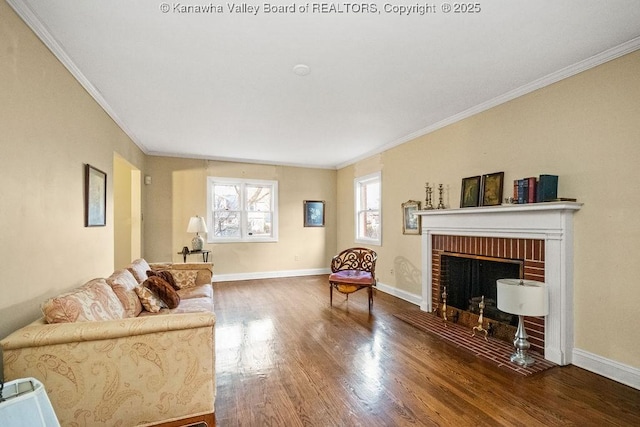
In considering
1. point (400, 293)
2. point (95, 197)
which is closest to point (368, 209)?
point (400, 293)

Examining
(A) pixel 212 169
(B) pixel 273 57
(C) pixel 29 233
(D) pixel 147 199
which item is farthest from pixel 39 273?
(A) pixel 212 169

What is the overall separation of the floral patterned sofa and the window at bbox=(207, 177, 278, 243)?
4252 millimetres

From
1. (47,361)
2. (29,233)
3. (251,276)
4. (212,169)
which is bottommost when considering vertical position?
(251,276)

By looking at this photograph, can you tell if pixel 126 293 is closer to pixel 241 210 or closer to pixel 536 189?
pixel 536 189

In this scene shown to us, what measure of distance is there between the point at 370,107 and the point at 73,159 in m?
2.92

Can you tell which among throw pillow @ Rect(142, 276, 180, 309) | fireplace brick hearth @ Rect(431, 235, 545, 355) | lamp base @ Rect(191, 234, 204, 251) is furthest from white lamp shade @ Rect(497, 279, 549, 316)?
lamp base @ Rect(191, 234, 204, 251)

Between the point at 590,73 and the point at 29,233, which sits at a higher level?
the point at 590,73

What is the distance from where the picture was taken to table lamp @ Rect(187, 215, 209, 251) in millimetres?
5332

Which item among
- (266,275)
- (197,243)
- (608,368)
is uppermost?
(197,243)

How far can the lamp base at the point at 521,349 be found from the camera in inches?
101

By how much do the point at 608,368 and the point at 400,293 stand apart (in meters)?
2.65

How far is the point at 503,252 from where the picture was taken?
123 inches

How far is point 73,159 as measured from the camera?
100 inches

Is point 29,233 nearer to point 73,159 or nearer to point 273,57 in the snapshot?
point 73,159
